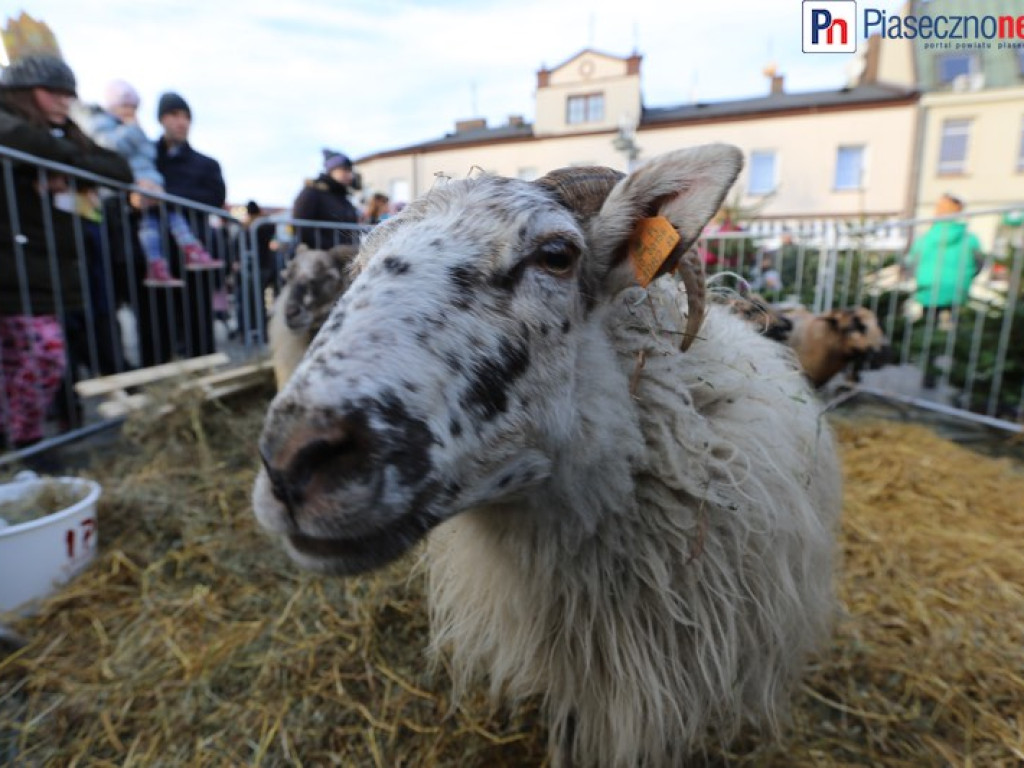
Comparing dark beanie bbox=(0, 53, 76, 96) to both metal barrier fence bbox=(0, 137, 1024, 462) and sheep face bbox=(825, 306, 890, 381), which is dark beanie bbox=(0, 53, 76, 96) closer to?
metal barrier fence bbox=(0, 137, 1024, 462)

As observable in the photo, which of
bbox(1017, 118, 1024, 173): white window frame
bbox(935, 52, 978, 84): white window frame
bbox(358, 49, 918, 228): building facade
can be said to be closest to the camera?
bbox(1017, 118, 1024, 173): white window frame

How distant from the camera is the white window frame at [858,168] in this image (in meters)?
24.1

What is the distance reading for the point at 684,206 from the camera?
1.37 m

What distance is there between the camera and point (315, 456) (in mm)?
930

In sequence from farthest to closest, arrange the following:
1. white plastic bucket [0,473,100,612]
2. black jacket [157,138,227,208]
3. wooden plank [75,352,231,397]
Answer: black jacket [157,138,227,208] → wooden plank [75,352,231,397] → white plastic bucket [0,473,100,612]

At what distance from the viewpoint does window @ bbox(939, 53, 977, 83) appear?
2502 cm

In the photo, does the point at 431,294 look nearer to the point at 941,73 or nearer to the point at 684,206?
the point at 684,206

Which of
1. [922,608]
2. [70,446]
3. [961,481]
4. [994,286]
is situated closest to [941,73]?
[994,286]

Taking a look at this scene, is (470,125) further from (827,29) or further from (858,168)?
(827,29)

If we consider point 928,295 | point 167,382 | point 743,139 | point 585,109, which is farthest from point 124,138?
point 585,109

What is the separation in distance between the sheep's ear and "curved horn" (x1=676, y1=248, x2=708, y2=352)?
4.3 inches

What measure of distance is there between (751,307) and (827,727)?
58.1 inches

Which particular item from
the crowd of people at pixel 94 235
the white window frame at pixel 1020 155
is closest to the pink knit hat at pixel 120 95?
the crowd of people at pixel 94 235

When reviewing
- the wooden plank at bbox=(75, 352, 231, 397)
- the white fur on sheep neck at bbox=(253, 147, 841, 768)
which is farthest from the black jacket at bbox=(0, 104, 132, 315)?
the white fur on sheep neck at bbox=(253, 147, 841, 768)
